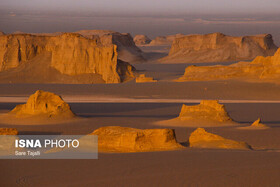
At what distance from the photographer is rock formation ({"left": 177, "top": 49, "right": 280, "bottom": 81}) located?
150 feet

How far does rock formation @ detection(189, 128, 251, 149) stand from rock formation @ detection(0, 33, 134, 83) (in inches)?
1606

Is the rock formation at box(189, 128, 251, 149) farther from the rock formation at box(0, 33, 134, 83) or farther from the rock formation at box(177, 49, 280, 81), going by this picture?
the rock formation at box(0, 33, 134, 83)

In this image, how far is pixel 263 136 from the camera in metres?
19.1

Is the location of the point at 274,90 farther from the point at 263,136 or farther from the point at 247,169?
the point at 247,169

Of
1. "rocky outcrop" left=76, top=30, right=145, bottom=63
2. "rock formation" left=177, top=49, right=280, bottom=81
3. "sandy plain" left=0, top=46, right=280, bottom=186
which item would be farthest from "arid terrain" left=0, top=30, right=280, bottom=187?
"rocky outcrop" left=76, top=30, right=145, bottom=63

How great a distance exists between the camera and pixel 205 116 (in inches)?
904

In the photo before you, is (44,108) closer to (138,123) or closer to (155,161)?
(138,123)

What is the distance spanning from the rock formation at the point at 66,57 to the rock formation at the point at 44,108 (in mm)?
31011

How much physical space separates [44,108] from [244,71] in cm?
2921

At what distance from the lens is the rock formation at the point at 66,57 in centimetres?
5719

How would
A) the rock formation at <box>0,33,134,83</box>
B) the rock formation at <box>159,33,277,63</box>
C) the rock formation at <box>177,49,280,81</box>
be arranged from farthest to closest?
the rock formation at <box>159,33,277,63</box>, the rock formation at <box>0,33,134,83</box>, the rock formation at <box>177,49,280,81</box>

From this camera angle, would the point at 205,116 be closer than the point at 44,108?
Yes

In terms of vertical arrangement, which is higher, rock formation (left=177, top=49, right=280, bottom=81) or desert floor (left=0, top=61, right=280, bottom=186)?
desert floor (left=0, top=61, right=280, bottom=186)

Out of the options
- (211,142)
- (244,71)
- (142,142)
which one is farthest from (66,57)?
(142,142)
